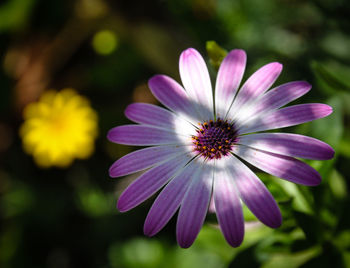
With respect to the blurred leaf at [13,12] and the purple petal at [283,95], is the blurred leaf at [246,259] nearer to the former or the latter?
the purple petal at [283,95]

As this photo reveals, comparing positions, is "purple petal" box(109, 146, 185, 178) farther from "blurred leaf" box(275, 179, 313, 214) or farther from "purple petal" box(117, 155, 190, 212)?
"blurred leaf" box(275, 179, 313, 214)

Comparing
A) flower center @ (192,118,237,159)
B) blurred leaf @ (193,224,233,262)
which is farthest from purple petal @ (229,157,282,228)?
blurred leaf @ (193,224,233,262)

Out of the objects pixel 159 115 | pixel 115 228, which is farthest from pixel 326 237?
pixel 115 228

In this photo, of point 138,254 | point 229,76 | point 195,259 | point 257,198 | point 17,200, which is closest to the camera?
point 257,198

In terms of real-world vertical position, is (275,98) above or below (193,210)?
above

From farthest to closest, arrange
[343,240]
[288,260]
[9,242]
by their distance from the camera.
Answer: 1. [9,242]
2. [288,260]
3. [343,240]

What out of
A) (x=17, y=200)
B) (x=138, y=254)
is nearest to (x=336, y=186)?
(x=138, y=254)

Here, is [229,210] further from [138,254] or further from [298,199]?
[138,254]
